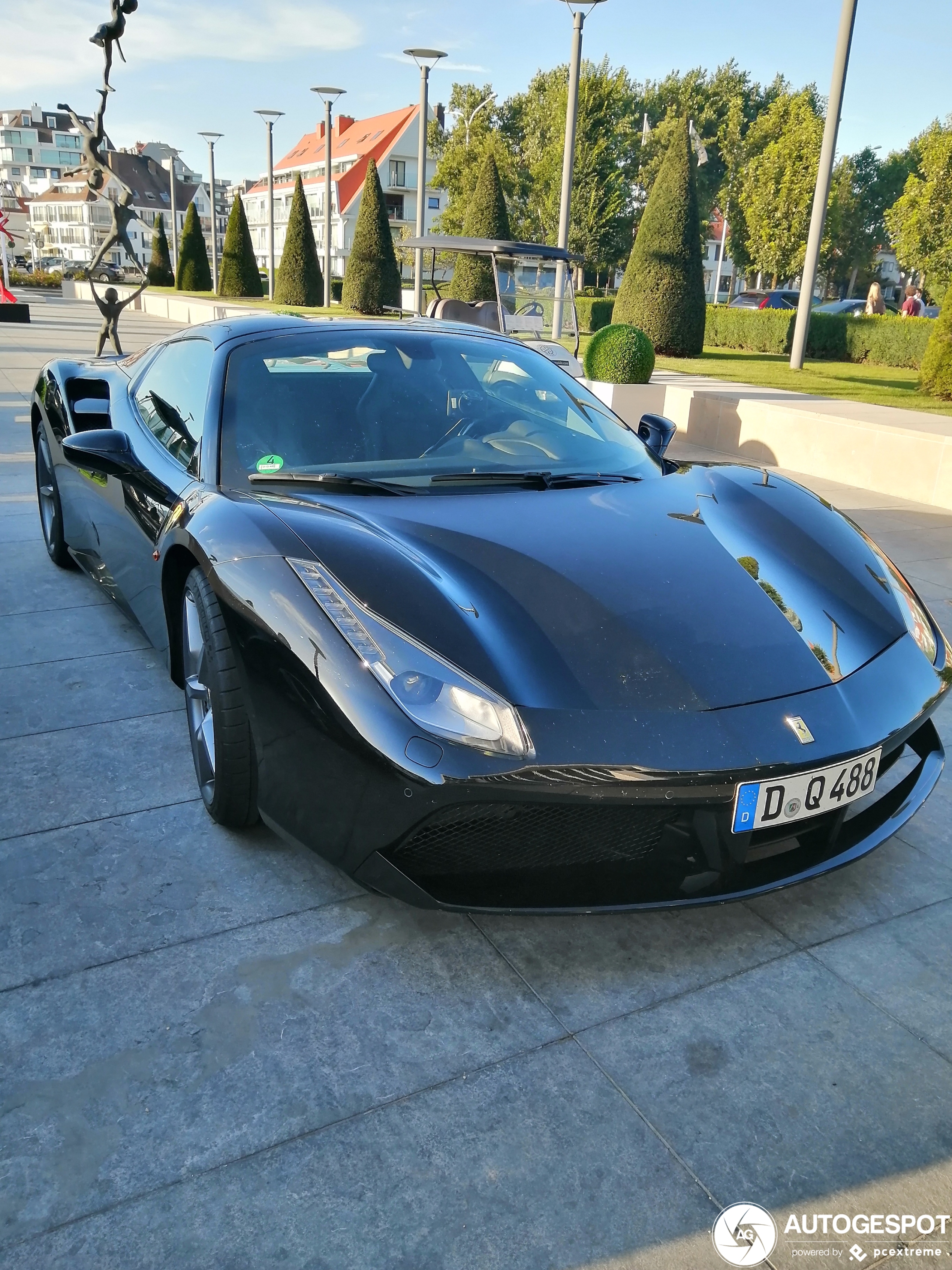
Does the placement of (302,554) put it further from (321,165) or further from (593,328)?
(321,165)

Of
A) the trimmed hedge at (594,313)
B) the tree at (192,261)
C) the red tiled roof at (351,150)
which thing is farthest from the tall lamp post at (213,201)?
the red tiled roof at (351,150)

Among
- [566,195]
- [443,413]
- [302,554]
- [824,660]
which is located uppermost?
[566,195]

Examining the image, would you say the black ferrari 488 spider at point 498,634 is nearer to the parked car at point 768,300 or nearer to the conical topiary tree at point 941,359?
the conical topiary tree at point 941,359

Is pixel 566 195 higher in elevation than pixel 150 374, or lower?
higher

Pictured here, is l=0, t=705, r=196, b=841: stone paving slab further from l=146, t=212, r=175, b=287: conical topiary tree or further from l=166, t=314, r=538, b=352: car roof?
l=146, t=212, r=175, b=287: conical topiary tree

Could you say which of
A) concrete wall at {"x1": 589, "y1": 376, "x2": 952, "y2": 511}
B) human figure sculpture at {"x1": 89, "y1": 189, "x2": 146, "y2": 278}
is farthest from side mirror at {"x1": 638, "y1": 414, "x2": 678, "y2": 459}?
human figure sculpture at {"x1": 89, "y1": 189, "x2": 146, "y2": 278}

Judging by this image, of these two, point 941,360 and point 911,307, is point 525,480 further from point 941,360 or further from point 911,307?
point 911,307

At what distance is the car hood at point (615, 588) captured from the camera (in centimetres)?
214

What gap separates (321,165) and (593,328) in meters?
68.4

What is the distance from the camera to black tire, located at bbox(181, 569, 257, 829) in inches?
98.3

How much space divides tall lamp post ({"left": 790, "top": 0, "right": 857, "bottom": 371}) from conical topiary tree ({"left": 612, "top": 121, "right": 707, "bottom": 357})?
262 centimetres

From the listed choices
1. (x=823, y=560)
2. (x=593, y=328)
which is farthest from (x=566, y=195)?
(x=823, y=560)

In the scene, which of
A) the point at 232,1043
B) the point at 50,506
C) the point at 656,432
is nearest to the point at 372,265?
the point at 50,506

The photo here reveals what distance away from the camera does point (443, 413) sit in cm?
Answer: 327
